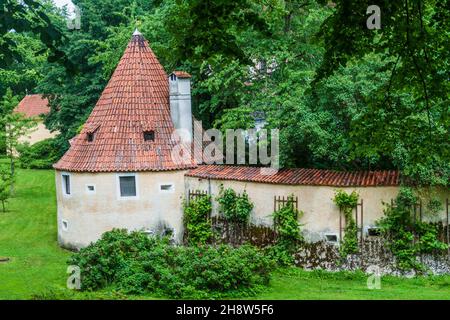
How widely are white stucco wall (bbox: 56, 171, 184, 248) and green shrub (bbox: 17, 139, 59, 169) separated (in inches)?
549

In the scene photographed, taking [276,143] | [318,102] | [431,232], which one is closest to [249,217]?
[276,143]

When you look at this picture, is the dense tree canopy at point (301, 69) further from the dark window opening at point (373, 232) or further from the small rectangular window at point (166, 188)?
the small rectangular window at point (166, 188)

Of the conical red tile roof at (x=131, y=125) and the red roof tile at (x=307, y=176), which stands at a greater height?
the conical red tile roof at (x=131, y=125)

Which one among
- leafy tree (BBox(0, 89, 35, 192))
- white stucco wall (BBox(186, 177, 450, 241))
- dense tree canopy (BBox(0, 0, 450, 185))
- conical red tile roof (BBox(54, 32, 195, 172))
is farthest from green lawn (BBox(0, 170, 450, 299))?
leafy tree (BBox(0, 89, 35, 192))

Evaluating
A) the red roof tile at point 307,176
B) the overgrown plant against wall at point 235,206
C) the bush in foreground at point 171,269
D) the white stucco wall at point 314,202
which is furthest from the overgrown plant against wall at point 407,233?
the overgrown plant against wall at point 235,206

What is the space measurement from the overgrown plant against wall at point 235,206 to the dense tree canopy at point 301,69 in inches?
76.0

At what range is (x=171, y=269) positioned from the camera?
53.5ft

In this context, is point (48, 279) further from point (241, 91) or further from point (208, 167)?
point (241, 91)

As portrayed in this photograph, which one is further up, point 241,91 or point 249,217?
point 241,91

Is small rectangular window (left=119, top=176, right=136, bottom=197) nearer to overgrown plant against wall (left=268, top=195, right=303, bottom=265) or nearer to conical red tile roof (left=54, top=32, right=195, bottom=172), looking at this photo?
conical red tile roof (left=54, top=32, right=195, bottom=172)

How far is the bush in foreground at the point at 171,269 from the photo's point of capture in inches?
618

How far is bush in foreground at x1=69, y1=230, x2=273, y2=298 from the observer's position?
15695mm

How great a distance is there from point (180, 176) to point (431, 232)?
8354mm

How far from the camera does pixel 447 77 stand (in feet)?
34.4
